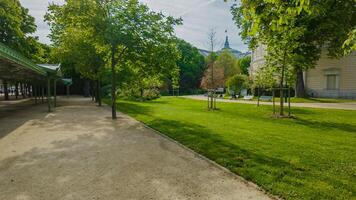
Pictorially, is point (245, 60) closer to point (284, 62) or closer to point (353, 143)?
point (284, 62)

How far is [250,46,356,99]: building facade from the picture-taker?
35.7 m

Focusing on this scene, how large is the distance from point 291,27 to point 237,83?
2361 cm

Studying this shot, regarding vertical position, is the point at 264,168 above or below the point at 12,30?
below

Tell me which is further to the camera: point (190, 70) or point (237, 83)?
point (190, 70)

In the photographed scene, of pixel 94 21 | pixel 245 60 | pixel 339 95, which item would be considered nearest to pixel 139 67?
pixel 94 21

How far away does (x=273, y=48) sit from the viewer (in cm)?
1547

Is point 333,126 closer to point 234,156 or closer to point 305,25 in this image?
point 234,156

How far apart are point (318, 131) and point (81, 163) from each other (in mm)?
8933

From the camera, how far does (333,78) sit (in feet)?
122

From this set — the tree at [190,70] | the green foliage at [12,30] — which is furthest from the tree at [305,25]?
the tree at [190,70]

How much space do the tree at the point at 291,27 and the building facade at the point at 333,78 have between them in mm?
6871

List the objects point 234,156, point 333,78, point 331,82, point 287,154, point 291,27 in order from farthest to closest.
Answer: point 331,82
point 333,78
point 291,27
point 287,154
point 234,156

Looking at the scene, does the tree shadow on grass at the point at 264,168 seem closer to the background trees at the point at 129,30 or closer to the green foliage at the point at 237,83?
the background trees at the point at 129,30

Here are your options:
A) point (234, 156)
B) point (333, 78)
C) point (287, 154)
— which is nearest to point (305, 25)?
point (287, 154)
